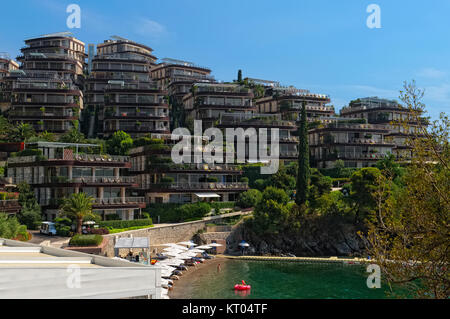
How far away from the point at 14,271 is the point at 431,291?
1515 cm

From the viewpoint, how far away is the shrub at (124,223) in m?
63.2

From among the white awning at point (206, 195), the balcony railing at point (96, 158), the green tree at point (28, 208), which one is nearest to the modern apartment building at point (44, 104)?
the balcony railing at point (96, 158)

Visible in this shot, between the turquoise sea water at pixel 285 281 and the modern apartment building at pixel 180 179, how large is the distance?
16.8m

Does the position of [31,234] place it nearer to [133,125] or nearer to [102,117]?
[133,125]

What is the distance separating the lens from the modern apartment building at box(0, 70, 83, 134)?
102m

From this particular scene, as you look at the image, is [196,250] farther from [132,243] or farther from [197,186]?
[197,186]

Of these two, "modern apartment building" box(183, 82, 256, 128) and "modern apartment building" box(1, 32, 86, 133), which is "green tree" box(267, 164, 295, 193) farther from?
"modern apartment building" box(1, 32, 86, 133)

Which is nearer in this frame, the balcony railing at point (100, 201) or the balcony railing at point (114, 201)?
the balcony railing at point (100, 201)

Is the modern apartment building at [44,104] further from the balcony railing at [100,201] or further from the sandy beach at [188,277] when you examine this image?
the sandy beach at [188,277]

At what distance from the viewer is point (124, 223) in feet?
213

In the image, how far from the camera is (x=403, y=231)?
19.1 metres

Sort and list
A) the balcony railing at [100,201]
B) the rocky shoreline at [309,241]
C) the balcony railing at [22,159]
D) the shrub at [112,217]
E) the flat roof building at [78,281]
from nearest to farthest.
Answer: the flat roof building at [78,281] < the balcony railing at [100,201] < the shrub at [112,217] < the balcony railing at [22,159] < the rocky shoreline at [309,241]

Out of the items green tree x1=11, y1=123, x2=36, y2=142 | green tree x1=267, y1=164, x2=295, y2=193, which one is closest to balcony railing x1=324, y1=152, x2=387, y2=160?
green tree x1=267, y1=164, x2=295, y2=193
